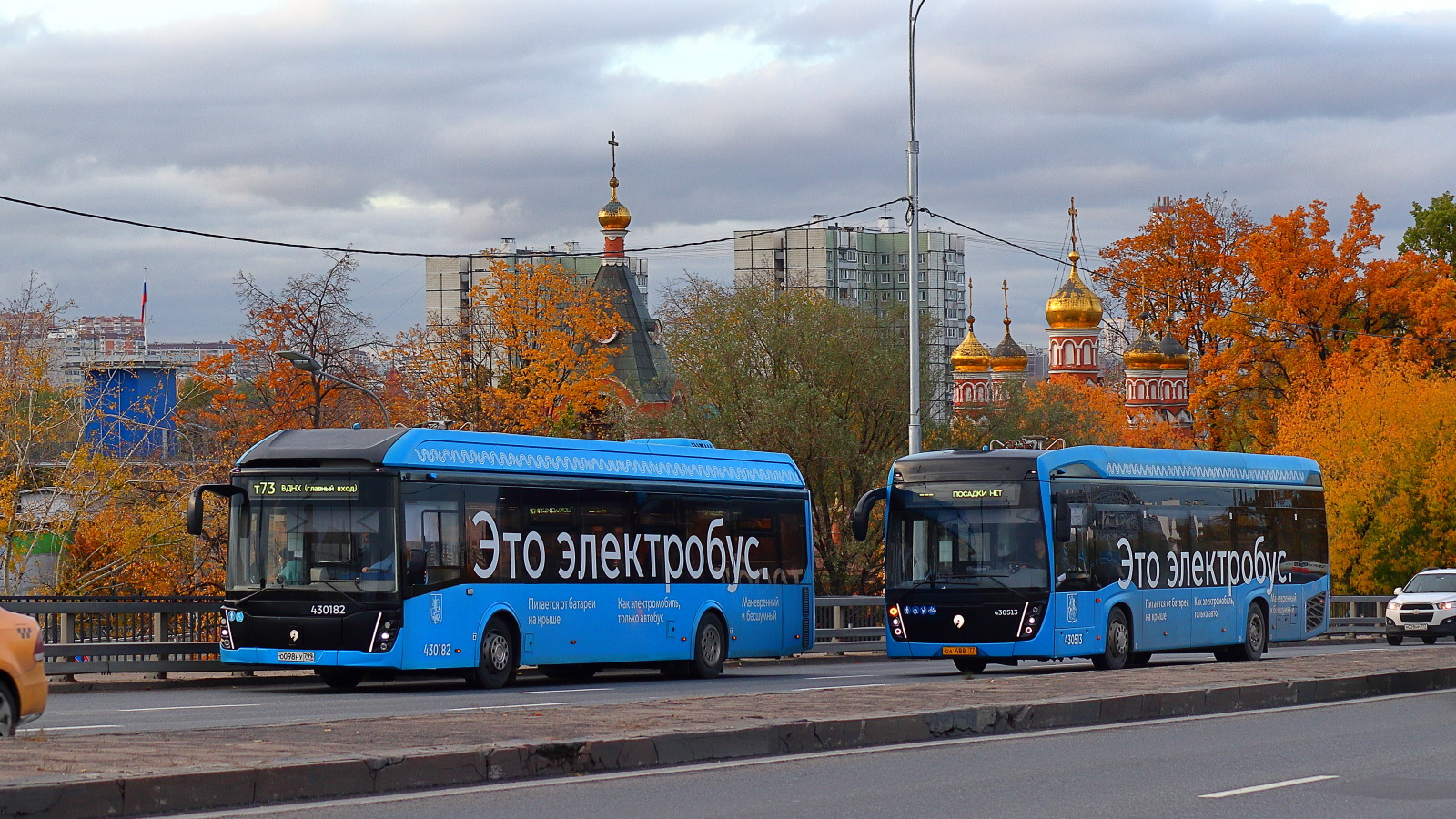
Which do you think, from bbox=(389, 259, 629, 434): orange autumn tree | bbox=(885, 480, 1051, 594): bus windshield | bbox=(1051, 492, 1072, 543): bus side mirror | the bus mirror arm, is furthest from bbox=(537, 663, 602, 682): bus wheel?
bbox=(389, 259, 629, 434): orange autumn tree

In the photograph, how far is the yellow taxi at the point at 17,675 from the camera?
12461mm

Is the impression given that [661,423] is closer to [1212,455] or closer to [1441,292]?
[1212,455]

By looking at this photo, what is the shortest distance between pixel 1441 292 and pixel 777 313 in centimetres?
3199

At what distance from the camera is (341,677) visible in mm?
21531

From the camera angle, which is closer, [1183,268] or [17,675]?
[17,675]

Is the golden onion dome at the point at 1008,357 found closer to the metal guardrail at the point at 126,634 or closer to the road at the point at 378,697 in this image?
the road at the point at 378,697

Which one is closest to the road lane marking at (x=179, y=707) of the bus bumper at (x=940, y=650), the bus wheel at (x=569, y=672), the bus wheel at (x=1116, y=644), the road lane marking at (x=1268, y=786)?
the bus wheel at (x=569, y=672)

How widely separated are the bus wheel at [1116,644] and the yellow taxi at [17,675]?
51.7ft

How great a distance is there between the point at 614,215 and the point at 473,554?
75274 millimetres

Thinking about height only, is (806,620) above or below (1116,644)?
above

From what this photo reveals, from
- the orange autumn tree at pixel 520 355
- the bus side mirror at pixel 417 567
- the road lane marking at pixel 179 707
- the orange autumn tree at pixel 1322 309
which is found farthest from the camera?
the orange autumn tree at pixel 1322 309

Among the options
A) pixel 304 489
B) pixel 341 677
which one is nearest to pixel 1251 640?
pixel 341 677

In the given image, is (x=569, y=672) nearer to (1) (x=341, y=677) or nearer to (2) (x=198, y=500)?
(1) (x=341, y=677)

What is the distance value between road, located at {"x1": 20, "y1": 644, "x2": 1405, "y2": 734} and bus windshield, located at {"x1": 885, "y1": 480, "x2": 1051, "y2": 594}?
1.43m
